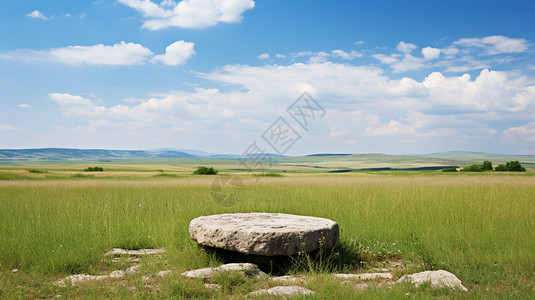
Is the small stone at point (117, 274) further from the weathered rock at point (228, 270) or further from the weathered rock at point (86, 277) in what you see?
the weathered rock at point (228, 270)

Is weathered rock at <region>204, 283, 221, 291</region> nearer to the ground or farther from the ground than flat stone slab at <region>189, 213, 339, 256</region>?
nearer to the ground

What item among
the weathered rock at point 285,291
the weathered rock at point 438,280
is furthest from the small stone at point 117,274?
the weathered rock at point 438,280

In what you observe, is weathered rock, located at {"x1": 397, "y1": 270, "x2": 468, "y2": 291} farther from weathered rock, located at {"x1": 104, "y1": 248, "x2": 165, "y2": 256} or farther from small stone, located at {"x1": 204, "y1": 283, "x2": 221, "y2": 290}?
weathered rock, located at {"x1": 104, "y1": 248, "x2": 165, "y2": 256}

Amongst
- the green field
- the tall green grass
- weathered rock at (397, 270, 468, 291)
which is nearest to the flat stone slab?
the green field

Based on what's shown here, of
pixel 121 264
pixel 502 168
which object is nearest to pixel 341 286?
pixel 121 264

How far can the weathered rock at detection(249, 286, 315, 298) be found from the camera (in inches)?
204

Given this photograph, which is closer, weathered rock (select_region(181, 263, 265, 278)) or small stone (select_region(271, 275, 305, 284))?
small stone (select_region(271, 275, 305, 284))

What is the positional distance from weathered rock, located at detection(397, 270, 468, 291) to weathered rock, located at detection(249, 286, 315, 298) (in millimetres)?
1596

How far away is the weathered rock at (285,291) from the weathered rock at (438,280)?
1.60 m

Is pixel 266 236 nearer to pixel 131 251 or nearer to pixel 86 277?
pixel 86 277

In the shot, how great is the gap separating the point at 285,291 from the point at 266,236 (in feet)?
4.53

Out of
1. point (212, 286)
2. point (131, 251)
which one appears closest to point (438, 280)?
point (212, 286)

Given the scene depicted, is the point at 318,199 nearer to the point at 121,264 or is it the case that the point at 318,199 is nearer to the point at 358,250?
the point at 358,250

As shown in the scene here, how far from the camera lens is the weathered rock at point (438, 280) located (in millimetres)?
5414
